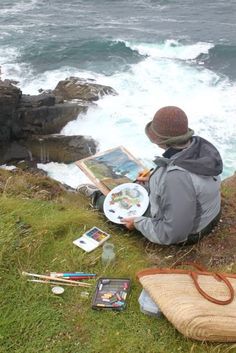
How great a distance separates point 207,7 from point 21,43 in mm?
16804

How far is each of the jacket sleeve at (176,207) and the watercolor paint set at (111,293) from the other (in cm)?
70

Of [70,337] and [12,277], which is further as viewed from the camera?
[12,277]

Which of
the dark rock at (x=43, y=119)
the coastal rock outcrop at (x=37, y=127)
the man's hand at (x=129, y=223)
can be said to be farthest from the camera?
the dark rock at (x=43, y=119)

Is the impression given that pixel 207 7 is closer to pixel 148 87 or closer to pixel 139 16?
pixel 139 16

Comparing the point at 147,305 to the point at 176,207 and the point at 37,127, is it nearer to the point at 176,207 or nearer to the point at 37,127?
the point at 176,207

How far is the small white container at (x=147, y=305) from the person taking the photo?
4.20m

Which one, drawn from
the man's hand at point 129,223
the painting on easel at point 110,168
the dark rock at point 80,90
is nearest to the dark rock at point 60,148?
the dark rock at point 80,90

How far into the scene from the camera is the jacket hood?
491 centimetres

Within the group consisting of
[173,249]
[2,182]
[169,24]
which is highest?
[173,249]

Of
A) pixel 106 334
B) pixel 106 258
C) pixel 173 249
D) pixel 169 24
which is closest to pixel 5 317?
pixel 106 334

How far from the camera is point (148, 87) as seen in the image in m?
26.3

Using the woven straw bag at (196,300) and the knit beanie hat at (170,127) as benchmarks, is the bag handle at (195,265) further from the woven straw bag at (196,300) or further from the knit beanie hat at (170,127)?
the knit beanie hat at (170,127)

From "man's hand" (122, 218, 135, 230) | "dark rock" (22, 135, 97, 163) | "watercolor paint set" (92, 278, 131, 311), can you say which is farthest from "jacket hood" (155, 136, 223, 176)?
"dark rock" (22, 135, 97, 163)

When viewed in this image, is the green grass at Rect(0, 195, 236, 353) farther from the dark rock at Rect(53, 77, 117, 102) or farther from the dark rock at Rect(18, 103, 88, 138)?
the dark rock at Rect(53, 77, 117, 102)
